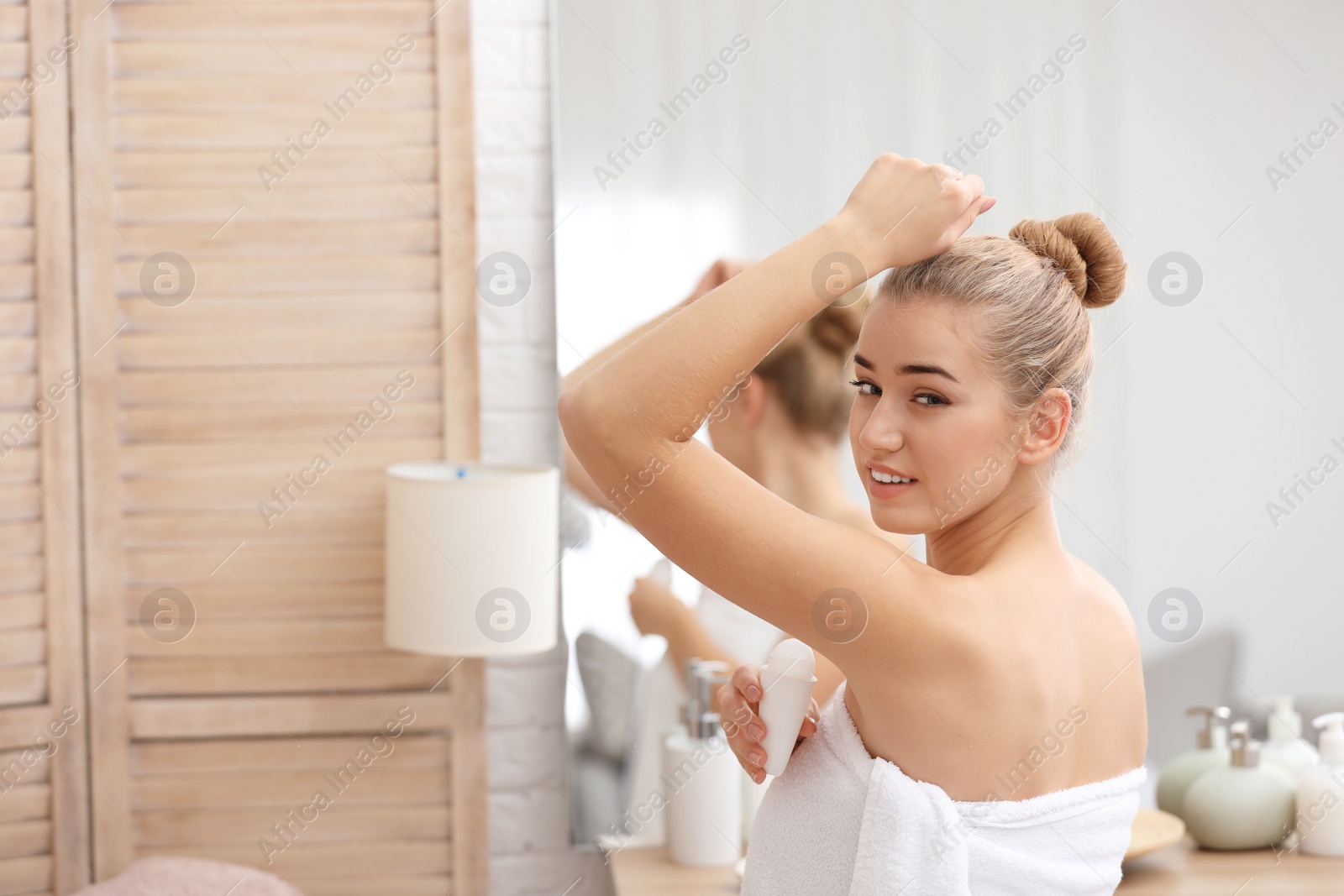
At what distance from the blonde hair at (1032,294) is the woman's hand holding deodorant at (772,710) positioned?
25 centimetres

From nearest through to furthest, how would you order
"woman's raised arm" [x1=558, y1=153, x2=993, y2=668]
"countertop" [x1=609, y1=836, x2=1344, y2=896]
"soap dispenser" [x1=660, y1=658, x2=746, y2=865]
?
"woman's raised arm" [x1=558, y1=153, x2=993, y2=668], "countertop" [x1=609, y1=836, x2=1344, y2=896], "soap dispenser" [x1=660, y1=658, x2=746, y2=865]

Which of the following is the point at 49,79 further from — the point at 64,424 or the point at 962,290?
the point at 962,290

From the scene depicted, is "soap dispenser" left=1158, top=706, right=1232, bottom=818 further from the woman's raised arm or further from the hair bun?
the woman's raised arm

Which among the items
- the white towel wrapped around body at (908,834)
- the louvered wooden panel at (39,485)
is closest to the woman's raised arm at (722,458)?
the white towel wrapped around body at (908,834)

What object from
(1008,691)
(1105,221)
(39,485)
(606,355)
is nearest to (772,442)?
(606,355)

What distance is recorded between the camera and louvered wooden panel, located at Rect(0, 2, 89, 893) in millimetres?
1820

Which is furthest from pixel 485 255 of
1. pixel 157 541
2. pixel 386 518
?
pixel 157 541

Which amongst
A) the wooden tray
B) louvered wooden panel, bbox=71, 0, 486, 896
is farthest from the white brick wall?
the wooden tray

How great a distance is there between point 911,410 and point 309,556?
132cm

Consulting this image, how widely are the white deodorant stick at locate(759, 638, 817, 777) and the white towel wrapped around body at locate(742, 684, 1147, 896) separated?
3 centimetres

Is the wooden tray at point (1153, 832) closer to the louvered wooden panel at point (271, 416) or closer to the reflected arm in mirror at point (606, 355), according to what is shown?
the reflected arm in mirror at point (606, 355)

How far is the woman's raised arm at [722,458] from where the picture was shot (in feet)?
2.41

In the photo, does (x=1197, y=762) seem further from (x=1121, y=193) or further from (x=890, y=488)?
(x=890, y=488)

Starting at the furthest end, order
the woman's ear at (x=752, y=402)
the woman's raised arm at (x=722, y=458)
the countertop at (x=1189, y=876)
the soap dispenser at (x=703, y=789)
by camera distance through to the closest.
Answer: the woman's ear at (x=752, y=402)
the soap dispenser at (x=703, y=789)
the countertop at (x=1189, y=876)
the woman's raised arm at (x=722, y=458)
